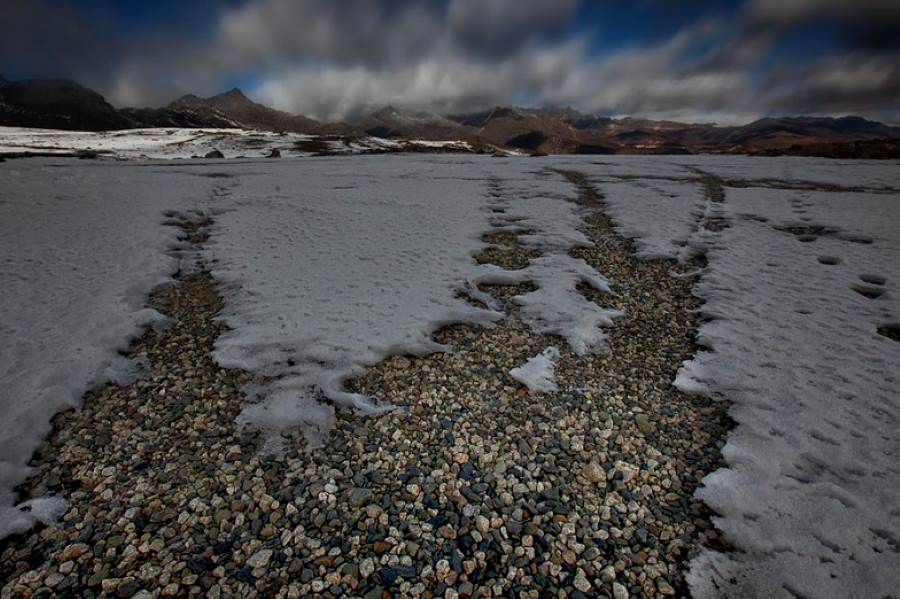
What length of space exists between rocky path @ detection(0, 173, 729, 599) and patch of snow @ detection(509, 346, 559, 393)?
10.8 inches

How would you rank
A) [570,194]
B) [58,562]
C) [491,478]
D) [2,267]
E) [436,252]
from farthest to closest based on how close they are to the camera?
[570,194], [436,252], [2,267], [491,478], [58,562]

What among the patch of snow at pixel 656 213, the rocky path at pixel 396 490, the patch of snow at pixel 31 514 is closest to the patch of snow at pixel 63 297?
the patch of snow at pixel 31 514

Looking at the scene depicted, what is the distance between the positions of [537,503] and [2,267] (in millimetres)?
18888

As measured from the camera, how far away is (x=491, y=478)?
21.6ft

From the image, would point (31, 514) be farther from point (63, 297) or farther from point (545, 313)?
point (545, 313)

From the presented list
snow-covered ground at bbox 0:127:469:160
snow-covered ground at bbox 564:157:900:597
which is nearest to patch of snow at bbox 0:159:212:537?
snow-covered ground at bbox 564:157:900:597

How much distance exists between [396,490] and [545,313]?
7.27 meters

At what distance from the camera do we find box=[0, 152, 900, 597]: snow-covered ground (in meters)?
5.84

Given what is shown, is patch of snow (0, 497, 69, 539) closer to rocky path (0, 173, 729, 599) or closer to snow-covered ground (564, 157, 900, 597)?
rocky path (0, 173, 729, 599)

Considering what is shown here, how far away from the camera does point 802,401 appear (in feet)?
25.9

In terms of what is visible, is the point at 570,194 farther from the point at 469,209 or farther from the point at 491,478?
the point at 491,478

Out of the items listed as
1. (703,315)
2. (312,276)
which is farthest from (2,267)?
(703,315)

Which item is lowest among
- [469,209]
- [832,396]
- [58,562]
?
[58,562]

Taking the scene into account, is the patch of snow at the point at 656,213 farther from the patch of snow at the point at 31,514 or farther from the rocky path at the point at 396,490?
the patch of snow at the point at 31,514
